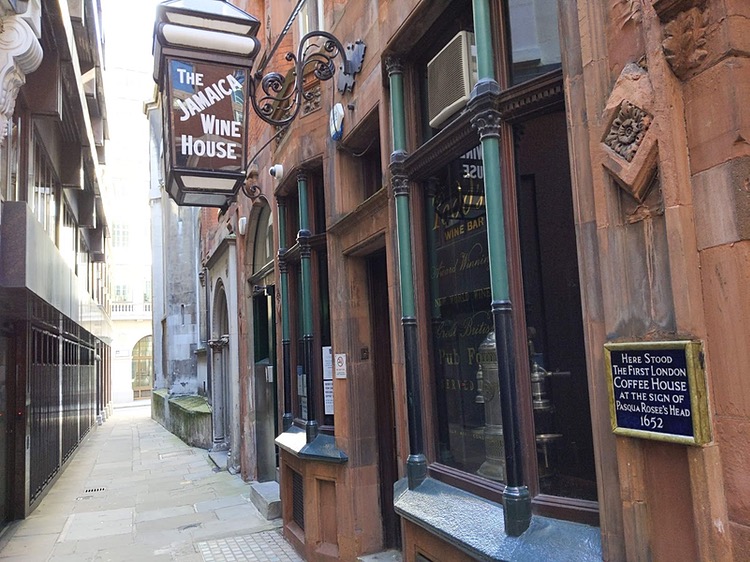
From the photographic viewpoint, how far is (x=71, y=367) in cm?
1639

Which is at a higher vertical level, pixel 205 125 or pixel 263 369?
pixel 205 125

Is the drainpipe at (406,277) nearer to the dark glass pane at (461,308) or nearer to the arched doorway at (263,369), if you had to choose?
the dark glass pane at (461,308)

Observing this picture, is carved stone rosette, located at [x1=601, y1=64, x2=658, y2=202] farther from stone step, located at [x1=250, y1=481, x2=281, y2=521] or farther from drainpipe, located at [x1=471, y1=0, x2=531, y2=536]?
stone step, located at [x1=250, y1=481, x2=281, y2=521]

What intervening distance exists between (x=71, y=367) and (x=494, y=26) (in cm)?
1598

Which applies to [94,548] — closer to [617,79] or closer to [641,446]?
[641,446]

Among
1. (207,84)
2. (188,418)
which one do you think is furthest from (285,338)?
(188,418)

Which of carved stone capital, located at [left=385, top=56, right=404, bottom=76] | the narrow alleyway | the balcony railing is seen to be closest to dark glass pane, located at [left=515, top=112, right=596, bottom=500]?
carved stone capital, located at [left=385, top=56, right=404, bottom=76]

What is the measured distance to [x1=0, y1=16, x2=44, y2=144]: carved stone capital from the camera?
5883mm

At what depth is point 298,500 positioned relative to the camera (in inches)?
289

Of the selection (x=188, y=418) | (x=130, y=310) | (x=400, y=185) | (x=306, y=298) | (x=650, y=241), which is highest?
(x=130, y=310)

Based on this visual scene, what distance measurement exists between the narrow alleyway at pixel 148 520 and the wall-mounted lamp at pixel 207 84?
4422 mm

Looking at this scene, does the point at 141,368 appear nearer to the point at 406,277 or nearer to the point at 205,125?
the point at 205,125

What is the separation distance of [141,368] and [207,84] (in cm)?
4559

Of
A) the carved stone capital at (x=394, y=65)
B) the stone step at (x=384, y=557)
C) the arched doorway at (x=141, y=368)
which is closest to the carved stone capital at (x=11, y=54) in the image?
the carved stone capital at (x=394, y=65)
